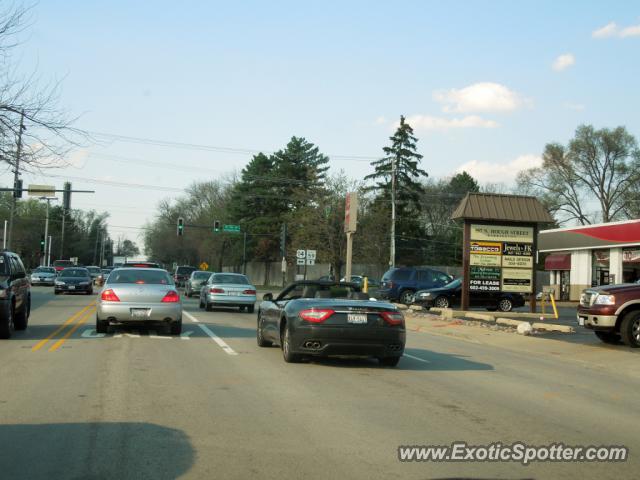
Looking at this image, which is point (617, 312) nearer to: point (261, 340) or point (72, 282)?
point (261, 340)

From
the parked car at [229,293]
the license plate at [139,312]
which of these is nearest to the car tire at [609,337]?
the license plate at [139,312]

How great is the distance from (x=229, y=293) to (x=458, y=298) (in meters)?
10.8

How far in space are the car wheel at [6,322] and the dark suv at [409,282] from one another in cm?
2217

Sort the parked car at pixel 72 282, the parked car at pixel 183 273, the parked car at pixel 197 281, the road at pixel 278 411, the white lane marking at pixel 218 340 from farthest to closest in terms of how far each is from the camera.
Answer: the parked car at pixel 183 273, the parked car at pixel 72 282, the parked car at pixel 197 281, the white lane marking at pixel 218 340, the road at pixel 278 411

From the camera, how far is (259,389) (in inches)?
382

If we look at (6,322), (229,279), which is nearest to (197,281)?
(229,279)

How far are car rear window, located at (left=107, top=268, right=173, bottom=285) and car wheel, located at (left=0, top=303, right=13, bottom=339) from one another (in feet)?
7.64

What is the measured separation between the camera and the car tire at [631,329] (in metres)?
16.5

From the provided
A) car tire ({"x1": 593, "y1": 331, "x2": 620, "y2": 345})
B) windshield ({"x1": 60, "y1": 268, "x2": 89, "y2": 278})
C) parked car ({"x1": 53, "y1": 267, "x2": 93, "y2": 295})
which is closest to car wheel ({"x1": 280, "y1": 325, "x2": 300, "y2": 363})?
car tire ({"x1": 593, "y1": 331, "x2": 620, "y2": 345})

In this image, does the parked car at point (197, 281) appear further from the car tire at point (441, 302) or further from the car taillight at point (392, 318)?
the car taillight at point (392, 318)

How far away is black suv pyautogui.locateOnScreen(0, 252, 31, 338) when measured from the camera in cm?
1489

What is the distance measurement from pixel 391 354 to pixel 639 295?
24.9ft

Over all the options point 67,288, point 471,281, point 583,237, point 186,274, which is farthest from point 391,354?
point 186,274

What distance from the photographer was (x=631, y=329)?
16.6m
